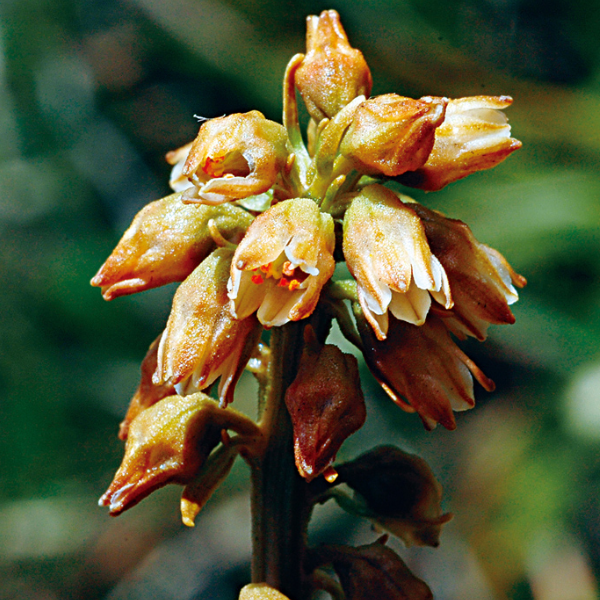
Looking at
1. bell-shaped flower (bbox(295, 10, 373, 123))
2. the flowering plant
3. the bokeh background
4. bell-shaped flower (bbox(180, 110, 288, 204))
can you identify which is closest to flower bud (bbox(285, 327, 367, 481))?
the flowering plant

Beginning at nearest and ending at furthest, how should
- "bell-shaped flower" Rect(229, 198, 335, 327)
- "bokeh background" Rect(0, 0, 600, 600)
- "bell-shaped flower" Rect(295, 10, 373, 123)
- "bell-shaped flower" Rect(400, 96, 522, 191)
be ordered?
1. "bell-shaped flower" Rect(229, 198, 335, 327)
2. "bell-shaped flower" Rect(400, 96, 522, 191)
3. "bell-shaped flower" Rect(295, 10, 373, 123)
4. "bokeh background" Rect(0, 0, 600, 600)

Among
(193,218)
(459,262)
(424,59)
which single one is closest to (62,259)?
(424,59)

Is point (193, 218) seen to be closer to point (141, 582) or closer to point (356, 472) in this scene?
point (356, 472)

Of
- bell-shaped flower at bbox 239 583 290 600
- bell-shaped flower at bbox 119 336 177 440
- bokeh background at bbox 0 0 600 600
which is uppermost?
A: bell-shaped flower at bbox 119 336 177 440

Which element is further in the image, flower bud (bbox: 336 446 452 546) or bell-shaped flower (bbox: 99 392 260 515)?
flower bud (bbox: 336 446 452 546)

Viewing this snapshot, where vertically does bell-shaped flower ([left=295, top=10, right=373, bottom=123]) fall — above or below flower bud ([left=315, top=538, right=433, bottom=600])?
above

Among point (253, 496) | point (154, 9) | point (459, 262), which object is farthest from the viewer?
point (154, 9)

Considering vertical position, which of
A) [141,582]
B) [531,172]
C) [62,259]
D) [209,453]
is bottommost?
[141,582]

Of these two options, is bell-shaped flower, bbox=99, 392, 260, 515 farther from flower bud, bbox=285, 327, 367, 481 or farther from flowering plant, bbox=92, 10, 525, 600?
flower bud, bbox=285, 327, 367, 481
